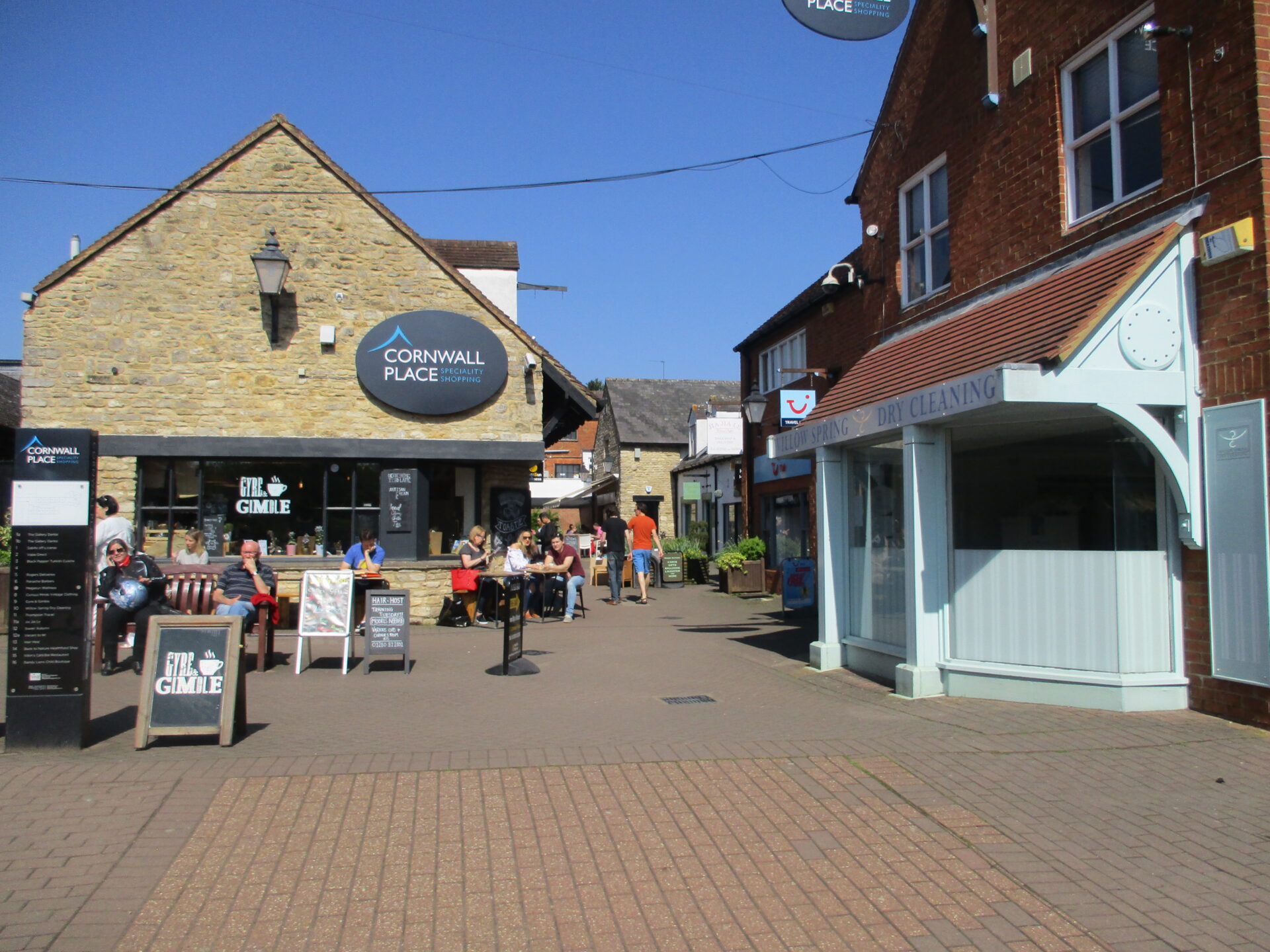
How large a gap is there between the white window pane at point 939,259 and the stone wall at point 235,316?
24.4ft

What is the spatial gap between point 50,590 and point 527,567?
28.3ft

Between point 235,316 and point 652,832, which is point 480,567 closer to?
point 235,316

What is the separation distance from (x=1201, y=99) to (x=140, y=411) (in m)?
14.1

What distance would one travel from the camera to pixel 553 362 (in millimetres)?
16344

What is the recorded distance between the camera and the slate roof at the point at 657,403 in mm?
41688

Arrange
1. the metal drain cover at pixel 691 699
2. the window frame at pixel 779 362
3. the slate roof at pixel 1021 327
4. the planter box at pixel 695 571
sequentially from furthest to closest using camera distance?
1. the planter box at pixel 695 571
2. the window frame at pixel 779 362
3. the metal drain cover at pixel 691 699
4. the slate roof at pixel 1021 327

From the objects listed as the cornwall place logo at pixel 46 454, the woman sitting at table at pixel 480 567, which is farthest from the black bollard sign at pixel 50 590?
the woman sitting at table at pixel 480 567

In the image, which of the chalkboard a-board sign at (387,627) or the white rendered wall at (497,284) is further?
the white rendered wall at (497,284)

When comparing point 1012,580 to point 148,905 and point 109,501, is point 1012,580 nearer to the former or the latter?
point 148,905

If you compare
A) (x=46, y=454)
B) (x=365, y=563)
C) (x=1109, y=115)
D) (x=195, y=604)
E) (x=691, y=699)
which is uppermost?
(x=1109, y=115)

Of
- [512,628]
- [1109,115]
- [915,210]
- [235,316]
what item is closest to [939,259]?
[915,210]

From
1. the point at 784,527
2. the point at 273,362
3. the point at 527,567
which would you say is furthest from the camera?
the point at 784,527

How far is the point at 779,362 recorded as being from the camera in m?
22.5

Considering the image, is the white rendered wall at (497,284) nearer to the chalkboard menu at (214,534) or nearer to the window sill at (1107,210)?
the chalkboard menu at (214,534)
